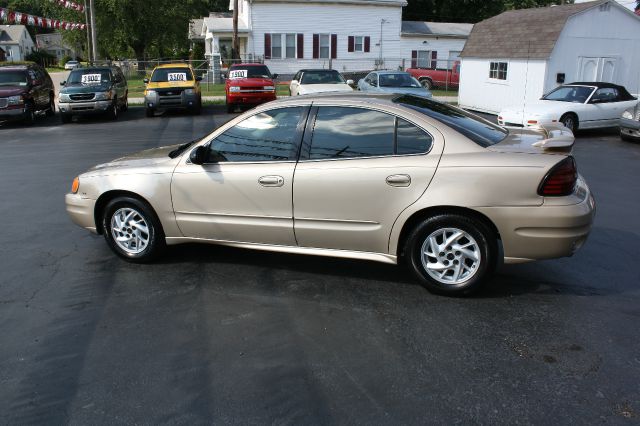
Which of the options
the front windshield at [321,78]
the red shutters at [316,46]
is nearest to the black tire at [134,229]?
the front windshield at [321,78]

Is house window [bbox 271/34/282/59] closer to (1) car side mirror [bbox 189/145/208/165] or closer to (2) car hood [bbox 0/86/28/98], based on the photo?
(2) car hood [bbox 0/86/28/98]

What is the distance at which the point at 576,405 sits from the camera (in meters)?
3.14

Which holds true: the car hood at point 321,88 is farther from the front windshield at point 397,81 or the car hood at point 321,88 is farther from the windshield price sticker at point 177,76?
the windshield price sticker at point 177,76

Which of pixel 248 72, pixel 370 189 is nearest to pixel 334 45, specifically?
pixel 248 72

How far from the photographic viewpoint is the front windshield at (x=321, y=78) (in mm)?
19703

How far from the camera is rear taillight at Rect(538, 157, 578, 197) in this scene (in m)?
4.25

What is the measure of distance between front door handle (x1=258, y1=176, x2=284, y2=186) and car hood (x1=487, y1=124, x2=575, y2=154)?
1.70 meters

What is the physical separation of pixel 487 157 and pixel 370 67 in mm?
35262

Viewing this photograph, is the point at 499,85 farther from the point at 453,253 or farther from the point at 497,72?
the point at 453,253

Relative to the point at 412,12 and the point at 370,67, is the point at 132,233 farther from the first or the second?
the point at 412,12

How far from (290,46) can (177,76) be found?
17.6 meters

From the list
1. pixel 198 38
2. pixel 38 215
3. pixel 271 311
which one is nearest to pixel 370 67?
pixel 198 38

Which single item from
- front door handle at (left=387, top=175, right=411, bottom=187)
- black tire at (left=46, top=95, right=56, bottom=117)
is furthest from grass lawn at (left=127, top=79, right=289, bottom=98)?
front door handle at (left=387, top=175, right=411, bottom=187)

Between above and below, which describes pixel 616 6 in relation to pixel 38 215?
above
